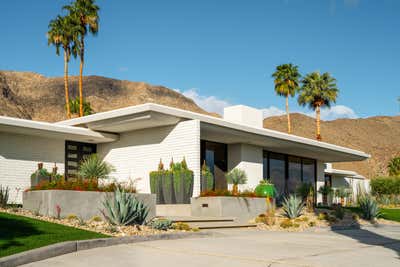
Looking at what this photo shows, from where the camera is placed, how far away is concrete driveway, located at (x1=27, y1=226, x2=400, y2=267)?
7301 millimetres

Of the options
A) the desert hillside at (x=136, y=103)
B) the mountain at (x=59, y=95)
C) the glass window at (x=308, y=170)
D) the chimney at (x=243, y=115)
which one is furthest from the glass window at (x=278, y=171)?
the mountain at (x=59, y=95)

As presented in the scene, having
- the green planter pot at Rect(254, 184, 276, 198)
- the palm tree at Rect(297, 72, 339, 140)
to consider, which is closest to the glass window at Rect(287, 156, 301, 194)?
the green planter pot at Rect(254, 184, 276, 198)

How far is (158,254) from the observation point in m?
8.16

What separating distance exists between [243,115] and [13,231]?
16.6 meters

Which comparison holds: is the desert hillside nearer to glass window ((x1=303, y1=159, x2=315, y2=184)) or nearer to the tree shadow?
glass window ((x1=303, y1=159, x2=315, y2=184))

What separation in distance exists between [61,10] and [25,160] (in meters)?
17.8

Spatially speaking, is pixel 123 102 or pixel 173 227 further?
pixel 123 102

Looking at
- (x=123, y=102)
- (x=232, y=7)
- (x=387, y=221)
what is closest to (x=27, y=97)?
(x=123, y=102)

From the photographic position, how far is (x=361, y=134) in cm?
10862

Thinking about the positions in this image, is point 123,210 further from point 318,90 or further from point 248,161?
point 318,90

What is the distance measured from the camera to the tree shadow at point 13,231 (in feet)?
25.8

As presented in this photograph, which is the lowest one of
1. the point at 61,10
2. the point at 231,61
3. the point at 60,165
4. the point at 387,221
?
the point at 387,221

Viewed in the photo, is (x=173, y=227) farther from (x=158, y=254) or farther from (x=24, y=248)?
(x=24, y=248)

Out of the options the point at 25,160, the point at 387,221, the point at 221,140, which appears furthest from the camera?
the point at 221,140
